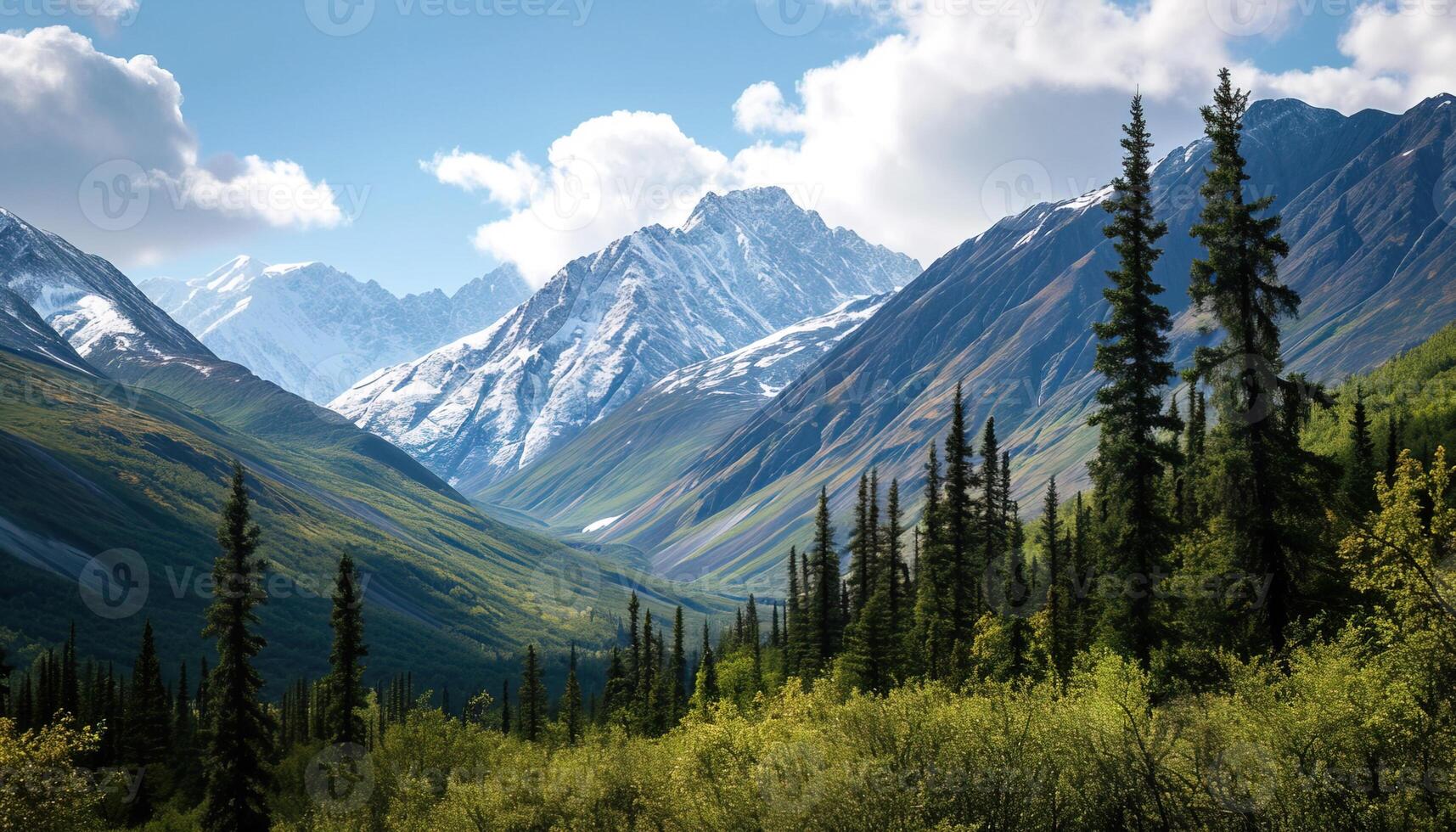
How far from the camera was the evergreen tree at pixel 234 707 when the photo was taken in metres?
55.0

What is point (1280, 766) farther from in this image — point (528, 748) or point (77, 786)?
point (528, 748)

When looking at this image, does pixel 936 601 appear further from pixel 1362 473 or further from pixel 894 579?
pixel 1362 473

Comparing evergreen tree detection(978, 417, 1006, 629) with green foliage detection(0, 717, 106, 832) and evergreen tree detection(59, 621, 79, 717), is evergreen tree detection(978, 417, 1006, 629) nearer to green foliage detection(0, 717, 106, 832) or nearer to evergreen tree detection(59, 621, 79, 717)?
green foliage detection(0, 717, 106, 832)

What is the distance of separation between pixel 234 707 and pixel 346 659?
12.4m

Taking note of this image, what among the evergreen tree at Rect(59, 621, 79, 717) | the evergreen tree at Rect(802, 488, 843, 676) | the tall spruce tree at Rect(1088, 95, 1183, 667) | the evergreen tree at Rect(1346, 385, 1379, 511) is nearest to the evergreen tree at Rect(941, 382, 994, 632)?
the evergreen tree at Rect(802, 488, 843, 676)

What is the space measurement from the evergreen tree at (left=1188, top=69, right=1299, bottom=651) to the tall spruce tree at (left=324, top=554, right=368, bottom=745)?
52870 mm

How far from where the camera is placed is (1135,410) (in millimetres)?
39719

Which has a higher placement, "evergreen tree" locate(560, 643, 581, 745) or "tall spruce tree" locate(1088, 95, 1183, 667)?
"tall spruce tree" locate(1088, 95, 1183, 667)

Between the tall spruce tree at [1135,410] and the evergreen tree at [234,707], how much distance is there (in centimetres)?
4357

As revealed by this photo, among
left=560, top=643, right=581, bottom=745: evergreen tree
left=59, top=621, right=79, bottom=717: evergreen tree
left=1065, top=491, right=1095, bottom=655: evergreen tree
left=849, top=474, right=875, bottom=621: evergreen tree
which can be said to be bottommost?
left=560, top=643, right=581, bottom=745: evergreen tree

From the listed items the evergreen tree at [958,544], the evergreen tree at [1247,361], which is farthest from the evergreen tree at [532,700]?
the evergreen tree at [1247,361]

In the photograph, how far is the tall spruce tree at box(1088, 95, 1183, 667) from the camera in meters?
39.3

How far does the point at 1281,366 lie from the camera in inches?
1458

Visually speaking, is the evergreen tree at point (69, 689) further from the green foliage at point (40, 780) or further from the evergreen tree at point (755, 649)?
the evergreen tree at point (755, 649)
